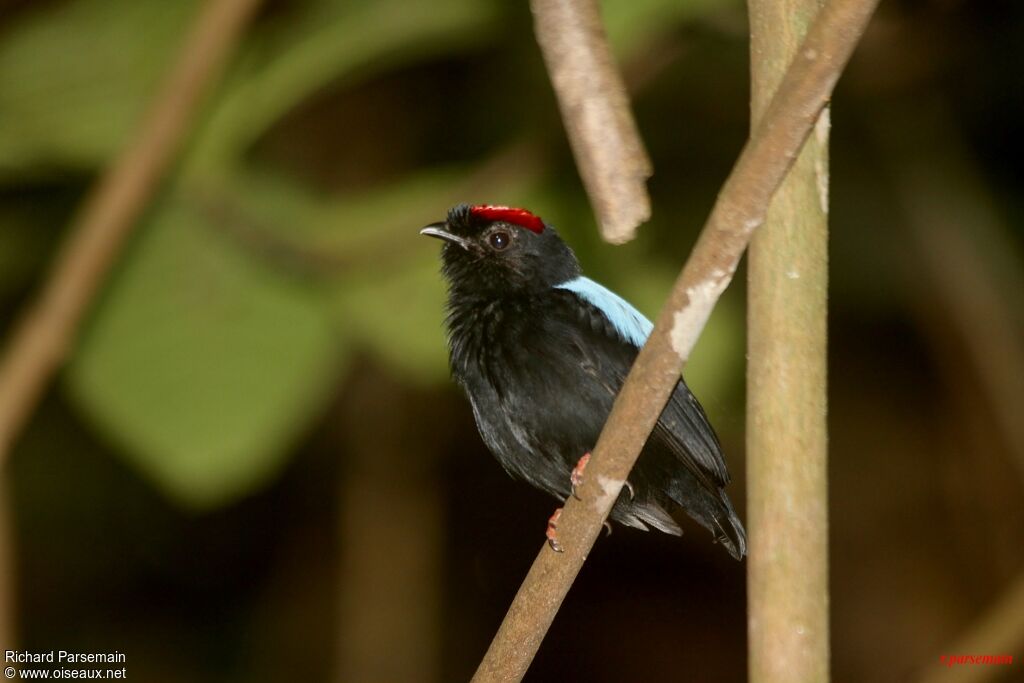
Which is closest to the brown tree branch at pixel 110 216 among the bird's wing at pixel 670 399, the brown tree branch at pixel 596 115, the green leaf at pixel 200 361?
the green leaf at pixel 200 361

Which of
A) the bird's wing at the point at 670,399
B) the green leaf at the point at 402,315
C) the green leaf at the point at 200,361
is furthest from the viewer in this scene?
the green leaf at the point at 402,315

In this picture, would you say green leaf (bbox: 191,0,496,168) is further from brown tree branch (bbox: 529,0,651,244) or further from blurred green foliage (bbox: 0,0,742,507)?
brown tree branch (bbox: 529,0,651,244)

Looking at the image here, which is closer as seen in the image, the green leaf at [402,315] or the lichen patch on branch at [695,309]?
the lichen patch on branch at [695,309]

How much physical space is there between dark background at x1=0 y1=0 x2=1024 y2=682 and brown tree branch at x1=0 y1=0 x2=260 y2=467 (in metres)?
0.21

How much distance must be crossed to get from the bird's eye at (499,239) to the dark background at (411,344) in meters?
0.30

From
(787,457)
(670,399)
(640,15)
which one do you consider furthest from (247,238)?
(787,457)

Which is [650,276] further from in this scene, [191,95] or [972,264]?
[972,264]

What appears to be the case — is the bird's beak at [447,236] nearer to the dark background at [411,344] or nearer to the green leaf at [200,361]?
the dark background at [411,344]

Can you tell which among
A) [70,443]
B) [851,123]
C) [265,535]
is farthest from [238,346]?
[851,123]

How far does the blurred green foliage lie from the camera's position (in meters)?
2.76

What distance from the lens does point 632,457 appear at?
1.28 metres

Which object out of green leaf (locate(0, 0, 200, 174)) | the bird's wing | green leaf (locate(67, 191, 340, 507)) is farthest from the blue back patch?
green leaf (locate(0, 0, 200, 174))

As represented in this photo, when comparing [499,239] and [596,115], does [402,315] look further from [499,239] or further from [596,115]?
[596,115]

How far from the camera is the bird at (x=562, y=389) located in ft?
7.36
